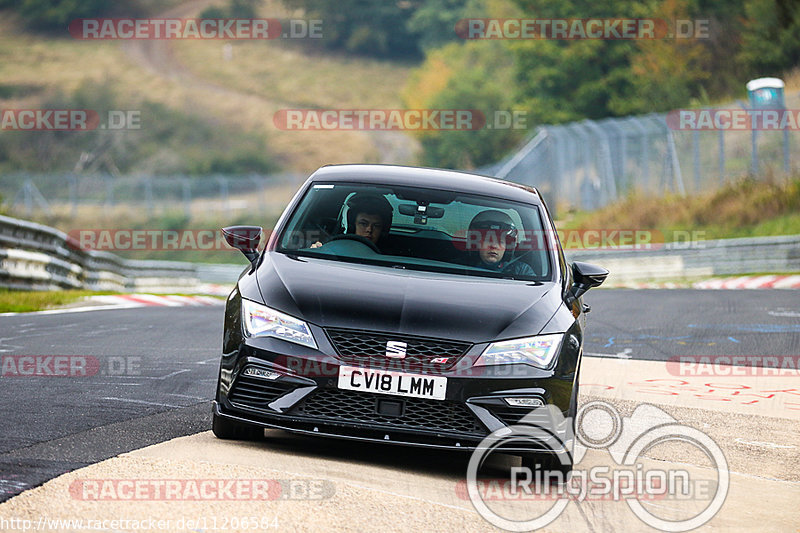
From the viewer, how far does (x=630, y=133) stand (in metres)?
32.8

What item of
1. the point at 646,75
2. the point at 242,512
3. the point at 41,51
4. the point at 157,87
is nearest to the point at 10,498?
the point at 242,512

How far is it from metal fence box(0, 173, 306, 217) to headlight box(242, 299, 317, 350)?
129 ft

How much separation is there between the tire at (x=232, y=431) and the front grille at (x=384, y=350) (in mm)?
746

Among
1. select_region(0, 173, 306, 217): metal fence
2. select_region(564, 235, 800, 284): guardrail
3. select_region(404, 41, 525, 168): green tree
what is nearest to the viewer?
select_region(564, 235, 800, 284): guardrail

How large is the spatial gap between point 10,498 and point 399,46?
123394 mm

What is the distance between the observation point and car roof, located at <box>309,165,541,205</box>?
7680mm

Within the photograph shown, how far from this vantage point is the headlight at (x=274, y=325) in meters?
6.03

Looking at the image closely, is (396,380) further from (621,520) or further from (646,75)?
(646,75)

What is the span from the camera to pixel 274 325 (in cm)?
612

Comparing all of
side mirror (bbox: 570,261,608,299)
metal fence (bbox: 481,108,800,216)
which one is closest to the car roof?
side mirror (bbox: 570,261,608,299)

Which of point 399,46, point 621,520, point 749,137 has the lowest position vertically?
point 621,520

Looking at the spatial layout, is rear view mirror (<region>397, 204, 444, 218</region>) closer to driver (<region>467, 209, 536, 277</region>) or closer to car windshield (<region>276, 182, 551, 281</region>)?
car windshield (<region>276, 182, 551, 281</region>)

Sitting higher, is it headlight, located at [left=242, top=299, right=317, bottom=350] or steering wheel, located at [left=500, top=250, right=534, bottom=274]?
steering wheel, located at [left=500, top=250, right=534, bottom=274]

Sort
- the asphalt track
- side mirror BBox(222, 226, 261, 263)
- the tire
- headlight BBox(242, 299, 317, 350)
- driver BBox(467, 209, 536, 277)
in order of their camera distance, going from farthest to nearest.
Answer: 1. driver BBox(467, 209, 536, 277)
2. side mirror BBox(222, 226, 261, 263)
3. the tire
4. headlight BBox(242, 299, 317, 350)
5. the asphalt track
